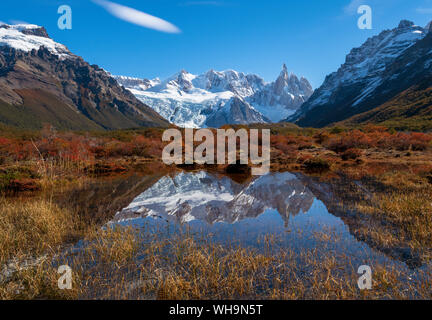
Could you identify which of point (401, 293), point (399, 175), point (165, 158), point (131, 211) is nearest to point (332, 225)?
point (401, 293)

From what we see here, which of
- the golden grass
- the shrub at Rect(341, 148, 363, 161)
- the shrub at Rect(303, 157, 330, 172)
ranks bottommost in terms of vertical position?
the golden grass

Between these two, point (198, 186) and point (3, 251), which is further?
point (198, 186)

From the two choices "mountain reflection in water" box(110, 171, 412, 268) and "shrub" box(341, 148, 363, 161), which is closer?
"mountain reflection in water" box(110, 171, 412, 268)

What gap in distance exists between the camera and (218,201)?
48.1 feet

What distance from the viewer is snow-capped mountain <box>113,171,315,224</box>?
1176cm

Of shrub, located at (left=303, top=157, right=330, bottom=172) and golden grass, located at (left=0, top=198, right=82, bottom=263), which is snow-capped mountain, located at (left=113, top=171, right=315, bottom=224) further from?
shrub, located at (left=303, top=157, right=330, bottom=172)

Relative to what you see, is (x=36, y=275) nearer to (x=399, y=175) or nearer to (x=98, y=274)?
(x=98, y=274)

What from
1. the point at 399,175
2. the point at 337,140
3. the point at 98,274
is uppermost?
the point at 337,140

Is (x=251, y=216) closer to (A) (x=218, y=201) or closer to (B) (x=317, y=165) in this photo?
(A) (x=218, y=201)

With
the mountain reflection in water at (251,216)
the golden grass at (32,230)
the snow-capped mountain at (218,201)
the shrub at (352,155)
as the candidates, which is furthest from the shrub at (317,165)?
the golden grass at (32,230)

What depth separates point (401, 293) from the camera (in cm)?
507

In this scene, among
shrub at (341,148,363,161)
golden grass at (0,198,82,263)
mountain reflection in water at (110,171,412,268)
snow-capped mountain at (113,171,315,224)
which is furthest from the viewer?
shrub at (341,148,363,161)

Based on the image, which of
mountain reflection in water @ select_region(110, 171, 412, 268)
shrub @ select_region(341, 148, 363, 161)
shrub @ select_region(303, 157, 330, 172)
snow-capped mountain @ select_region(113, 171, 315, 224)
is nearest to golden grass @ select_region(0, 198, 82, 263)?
mountain reflection in water @ select_region(110, 171, 412, 268)

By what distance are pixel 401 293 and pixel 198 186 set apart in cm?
1564
